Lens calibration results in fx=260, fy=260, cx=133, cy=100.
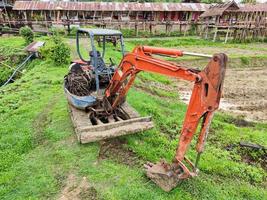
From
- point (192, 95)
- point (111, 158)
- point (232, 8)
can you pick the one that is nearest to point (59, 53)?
point (111, 158)

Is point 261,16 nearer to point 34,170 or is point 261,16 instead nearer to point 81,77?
point 81,77

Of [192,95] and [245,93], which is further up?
[192,95]

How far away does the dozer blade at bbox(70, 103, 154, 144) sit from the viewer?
5.99m

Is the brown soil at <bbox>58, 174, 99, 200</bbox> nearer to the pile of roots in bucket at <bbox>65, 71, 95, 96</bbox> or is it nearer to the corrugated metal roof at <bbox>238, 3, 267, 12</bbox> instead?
the pile of roots in bucket at <bbox>65, 71, 95, 96</bbox>

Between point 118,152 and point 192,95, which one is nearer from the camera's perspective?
point 192,95

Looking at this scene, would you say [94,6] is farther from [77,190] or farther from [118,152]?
[77,190]

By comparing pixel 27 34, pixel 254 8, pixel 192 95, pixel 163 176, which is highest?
pixel 254 8

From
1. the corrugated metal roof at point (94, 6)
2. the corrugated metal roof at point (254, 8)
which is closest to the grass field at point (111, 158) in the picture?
the corrugated metal roof at point (94, 6)

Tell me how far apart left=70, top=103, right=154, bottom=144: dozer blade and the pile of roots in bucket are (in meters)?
0.83

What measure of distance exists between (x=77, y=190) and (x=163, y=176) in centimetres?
173

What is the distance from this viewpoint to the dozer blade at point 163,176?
196 inches

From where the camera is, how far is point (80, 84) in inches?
298

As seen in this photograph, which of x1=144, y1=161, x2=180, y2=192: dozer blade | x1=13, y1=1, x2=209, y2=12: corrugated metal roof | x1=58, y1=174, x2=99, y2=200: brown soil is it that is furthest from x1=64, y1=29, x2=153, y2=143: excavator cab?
x1=13, y1=1, x2=209, y2=12: corrugated metal roof

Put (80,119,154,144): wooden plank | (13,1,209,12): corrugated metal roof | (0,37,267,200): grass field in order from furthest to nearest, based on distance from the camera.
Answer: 1. (13,1,209,12): corrugated metal roof
2. (80,119,154,144): wooden plank
3. (0,37,267,200): grass field
